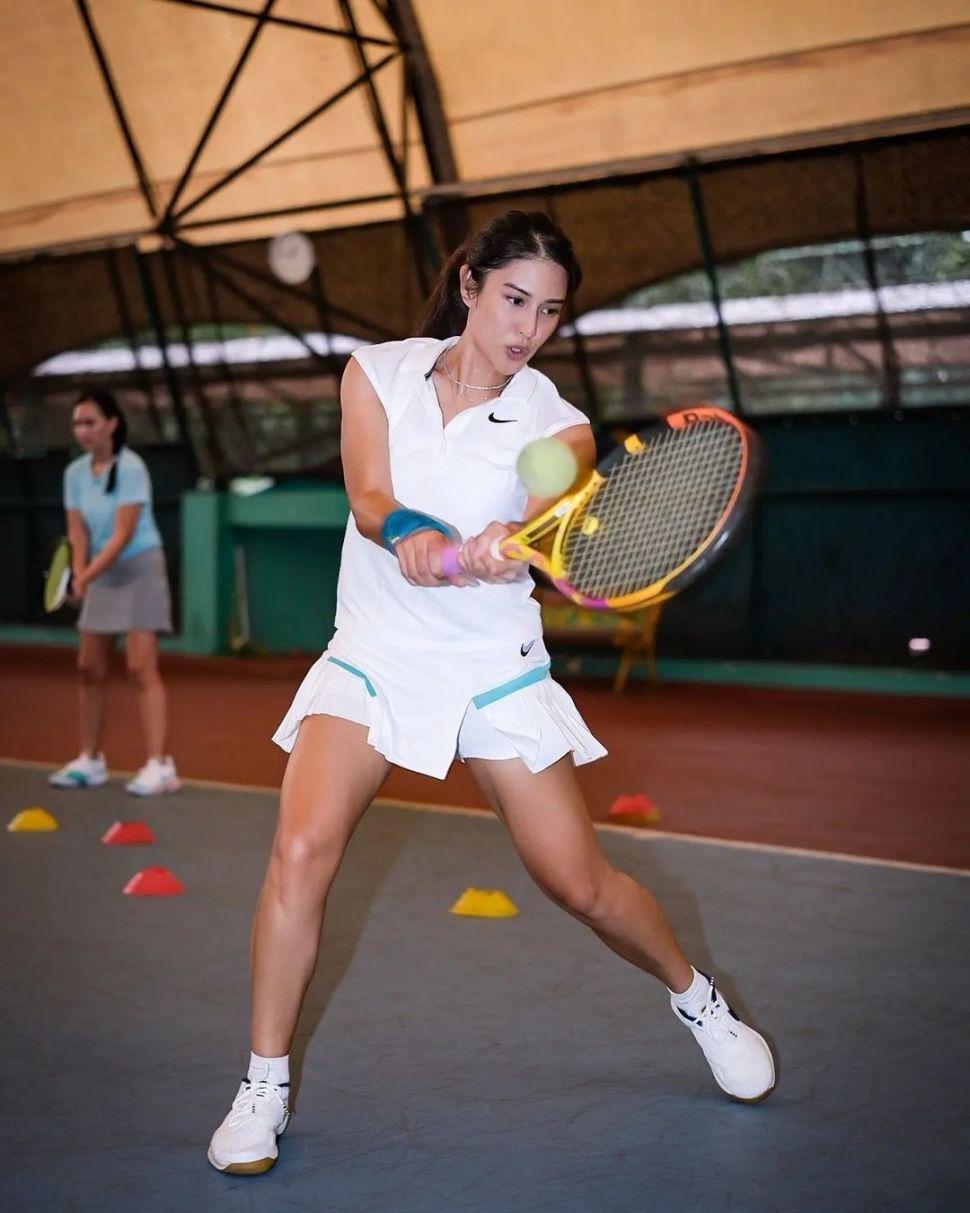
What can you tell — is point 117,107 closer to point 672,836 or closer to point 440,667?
point 672,836

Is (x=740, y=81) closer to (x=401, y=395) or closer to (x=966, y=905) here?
(x=966, y=905)

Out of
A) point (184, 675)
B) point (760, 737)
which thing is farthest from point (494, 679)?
point (184, 675)

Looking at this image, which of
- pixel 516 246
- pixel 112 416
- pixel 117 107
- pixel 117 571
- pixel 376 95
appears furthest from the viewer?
pixel 117 107

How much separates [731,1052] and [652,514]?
1.14 m

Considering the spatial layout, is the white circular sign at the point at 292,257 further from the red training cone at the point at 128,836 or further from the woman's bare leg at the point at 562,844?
the woman's bare leg at the point at 562,844

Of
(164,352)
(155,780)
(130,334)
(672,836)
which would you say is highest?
(130,334)

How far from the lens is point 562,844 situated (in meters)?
2.92

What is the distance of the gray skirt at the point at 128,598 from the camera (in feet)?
22.0

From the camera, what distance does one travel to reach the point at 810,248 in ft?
36.8

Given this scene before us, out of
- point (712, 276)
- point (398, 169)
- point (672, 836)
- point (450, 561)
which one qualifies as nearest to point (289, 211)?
point (398, 169)

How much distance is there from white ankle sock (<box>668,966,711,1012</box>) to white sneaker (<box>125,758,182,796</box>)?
404cm

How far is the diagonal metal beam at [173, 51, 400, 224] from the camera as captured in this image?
12445 millimetres

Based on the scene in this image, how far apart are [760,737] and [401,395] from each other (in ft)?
22.5

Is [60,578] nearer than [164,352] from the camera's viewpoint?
Yes
